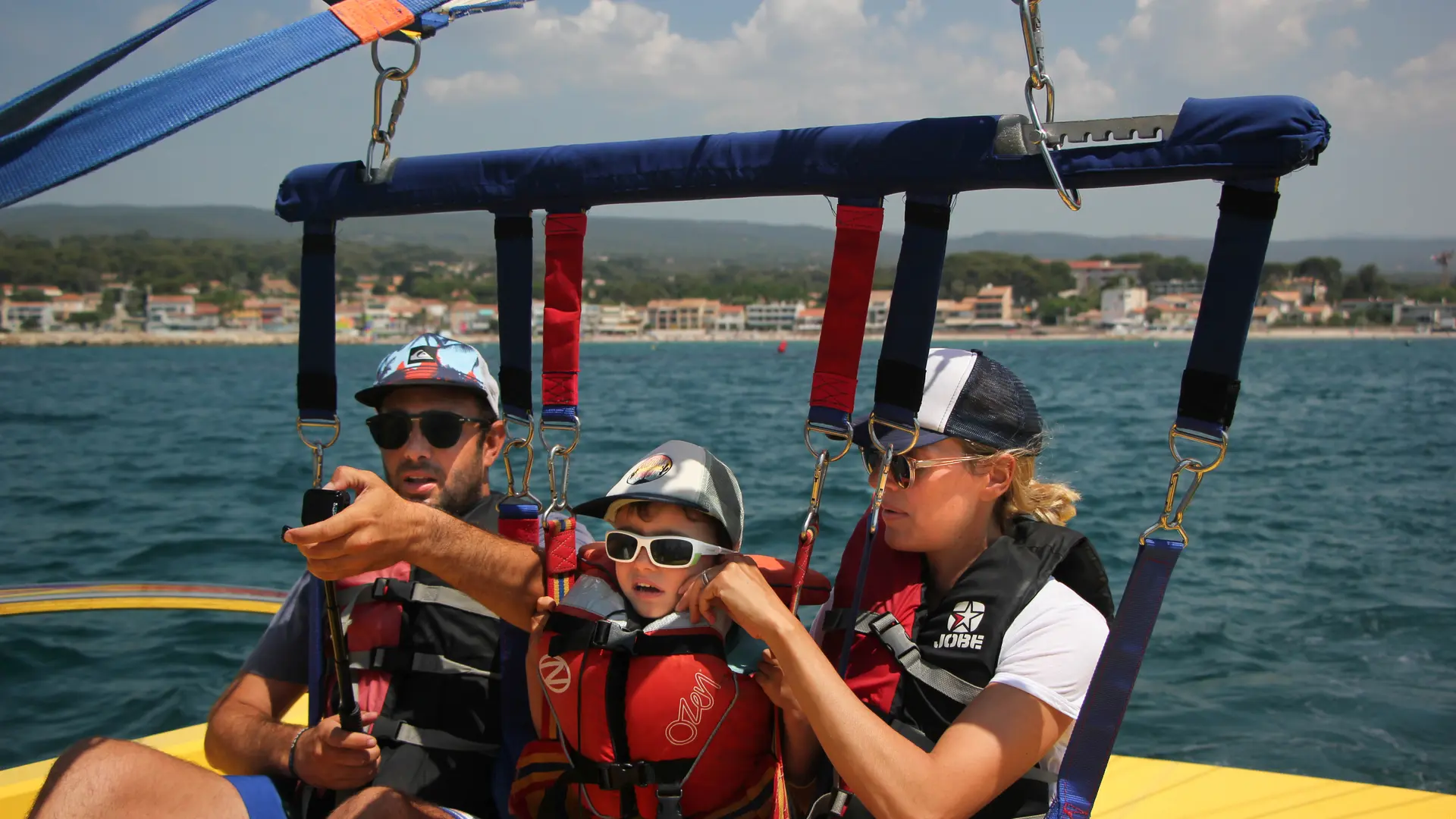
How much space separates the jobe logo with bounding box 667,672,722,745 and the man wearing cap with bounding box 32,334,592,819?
19.3 inches

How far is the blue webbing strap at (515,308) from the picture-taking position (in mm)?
2684

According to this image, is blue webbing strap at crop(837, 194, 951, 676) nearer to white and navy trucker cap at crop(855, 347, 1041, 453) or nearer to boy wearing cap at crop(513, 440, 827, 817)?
white and navy trucker cap at crop(855, 347, 1041, 453)

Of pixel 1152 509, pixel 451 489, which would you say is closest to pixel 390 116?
pixel 451 489

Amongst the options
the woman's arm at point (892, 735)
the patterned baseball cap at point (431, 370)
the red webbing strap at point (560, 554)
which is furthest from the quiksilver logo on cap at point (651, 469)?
the patterned baseball cap at point (431, 370)

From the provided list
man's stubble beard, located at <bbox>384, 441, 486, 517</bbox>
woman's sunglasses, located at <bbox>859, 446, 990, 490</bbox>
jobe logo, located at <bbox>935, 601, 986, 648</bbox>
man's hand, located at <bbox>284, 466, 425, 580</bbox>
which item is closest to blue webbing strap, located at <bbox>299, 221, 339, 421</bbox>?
man's stubble beard, located at <bbox>384, 441, 486, 517</bbox>

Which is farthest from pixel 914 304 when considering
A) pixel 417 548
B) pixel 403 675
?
pixel 403 675

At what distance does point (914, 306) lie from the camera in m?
2.16

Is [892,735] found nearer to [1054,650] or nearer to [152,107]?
[1054,650]

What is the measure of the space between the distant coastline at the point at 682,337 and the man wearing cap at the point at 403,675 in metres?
111

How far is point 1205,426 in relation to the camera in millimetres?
1940

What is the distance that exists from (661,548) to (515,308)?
850 mm

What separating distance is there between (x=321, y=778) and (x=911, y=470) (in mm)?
1607

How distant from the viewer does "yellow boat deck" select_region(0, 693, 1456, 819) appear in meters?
3.46

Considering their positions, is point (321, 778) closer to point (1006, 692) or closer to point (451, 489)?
point (451, 489)
